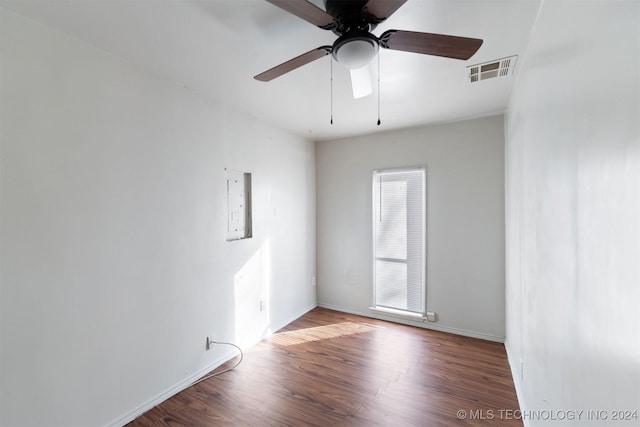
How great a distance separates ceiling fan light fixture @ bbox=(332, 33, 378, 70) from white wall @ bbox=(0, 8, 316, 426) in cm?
158

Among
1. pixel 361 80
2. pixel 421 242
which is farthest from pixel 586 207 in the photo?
pixel 421 242

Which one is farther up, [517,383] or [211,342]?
[211,342]

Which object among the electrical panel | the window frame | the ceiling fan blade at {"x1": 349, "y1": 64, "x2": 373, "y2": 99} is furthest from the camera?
the window frame

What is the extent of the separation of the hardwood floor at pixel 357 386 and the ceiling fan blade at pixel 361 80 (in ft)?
7.85

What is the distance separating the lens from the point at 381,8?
1.12 metres

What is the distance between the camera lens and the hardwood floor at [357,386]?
1.92 metres

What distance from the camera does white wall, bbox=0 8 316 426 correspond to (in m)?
1.44

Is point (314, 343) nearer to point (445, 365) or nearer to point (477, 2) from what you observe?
point (445, 365)

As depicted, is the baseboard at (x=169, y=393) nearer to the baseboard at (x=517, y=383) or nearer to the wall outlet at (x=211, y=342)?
the wall outlet at (x=211, y=342)

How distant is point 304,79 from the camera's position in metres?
2.12

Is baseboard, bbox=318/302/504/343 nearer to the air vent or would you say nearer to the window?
the window

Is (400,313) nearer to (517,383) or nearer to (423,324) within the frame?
(423,324)

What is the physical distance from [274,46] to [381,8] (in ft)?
2.71

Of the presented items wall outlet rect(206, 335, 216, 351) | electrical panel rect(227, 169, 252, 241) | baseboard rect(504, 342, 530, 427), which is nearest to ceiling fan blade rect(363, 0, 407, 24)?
Result: electrical panel rect(227, 169, 252, 241)
